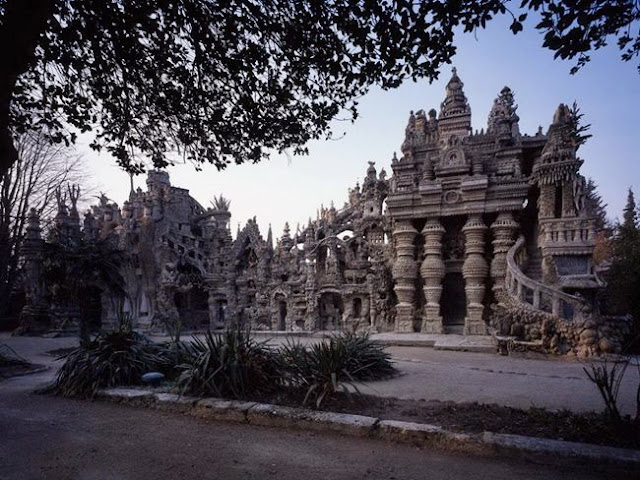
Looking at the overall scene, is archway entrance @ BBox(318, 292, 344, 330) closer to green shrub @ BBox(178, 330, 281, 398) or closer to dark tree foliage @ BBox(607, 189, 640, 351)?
dark tree foliage @ BBox(607, 189, 640, 351)

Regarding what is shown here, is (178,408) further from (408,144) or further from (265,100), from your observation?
(408,144)

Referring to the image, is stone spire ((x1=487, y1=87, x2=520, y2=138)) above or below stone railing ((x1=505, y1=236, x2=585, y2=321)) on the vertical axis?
above

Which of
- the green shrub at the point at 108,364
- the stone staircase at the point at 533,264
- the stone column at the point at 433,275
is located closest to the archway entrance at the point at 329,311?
the stone column at the point at 433,275

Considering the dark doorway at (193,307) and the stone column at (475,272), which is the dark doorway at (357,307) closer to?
the stone column at (475,272)

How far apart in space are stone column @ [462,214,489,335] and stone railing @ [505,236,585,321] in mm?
1530

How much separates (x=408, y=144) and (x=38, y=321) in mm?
21512

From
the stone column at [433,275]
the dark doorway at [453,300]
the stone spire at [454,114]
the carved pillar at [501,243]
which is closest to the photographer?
the carved pillar at [501,243]

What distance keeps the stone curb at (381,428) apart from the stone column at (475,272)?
10.5m

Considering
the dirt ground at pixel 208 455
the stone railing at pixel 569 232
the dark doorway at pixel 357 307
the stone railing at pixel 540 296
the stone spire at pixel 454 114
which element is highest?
the stone spire at pixel 454 114

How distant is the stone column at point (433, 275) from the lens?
14959 mm

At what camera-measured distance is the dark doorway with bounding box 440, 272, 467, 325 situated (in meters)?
16.6

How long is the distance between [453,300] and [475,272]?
2.72 m

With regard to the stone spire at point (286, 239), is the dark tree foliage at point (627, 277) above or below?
below

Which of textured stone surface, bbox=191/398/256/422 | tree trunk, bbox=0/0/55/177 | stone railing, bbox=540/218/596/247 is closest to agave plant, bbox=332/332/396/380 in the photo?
textured stone surface, bbox=191/398/256/422
